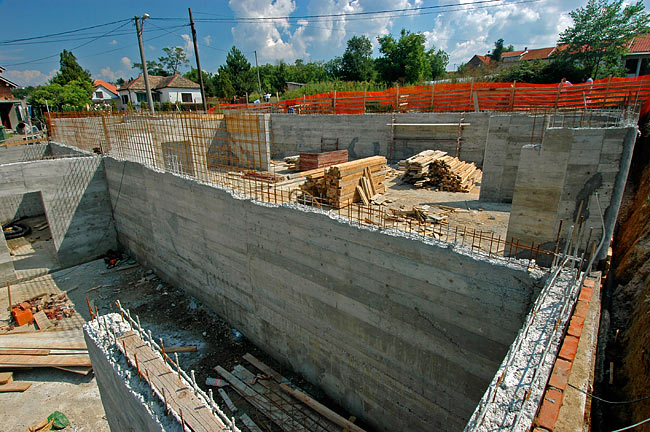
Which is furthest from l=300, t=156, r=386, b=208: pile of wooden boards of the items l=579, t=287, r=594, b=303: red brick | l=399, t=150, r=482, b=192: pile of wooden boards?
l=579, t=287, r=594, b=303: red brick

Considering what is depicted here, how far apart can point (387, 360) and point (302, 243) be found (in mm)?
2924

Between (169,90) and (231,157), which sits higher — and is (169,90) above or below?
above

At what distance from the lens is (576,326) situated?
407cm

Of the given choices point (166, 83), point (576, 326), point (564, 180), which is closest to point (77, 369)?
point (576, 326)

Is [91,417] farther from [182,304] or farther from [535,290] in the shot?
[535,290]

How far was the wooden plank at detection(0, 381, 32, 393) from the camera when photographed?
28.4ft

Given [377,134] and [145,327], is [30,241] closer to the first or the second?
[145,327]

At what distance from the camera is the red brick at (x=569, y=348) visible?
3.61 metres

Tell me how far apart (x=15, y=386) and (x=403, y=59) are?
123 feet

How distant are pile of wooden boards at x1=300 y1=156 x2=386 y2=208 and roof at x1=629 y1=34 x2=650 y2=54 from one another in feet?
111

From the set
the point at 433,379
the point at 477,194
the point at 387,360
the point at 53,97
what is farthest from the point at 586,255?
the point at 53,97

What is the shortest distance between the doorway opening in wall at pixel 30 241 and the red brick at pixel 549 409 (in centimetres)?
1692

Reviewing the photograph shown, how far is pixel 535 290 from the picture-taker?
5.02 metres

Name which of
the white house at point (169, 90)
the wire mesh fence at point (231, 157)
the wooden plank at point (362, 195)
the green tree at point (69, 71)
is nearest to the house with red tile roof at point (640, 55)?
the wire mesh fence at point (231, 157)
